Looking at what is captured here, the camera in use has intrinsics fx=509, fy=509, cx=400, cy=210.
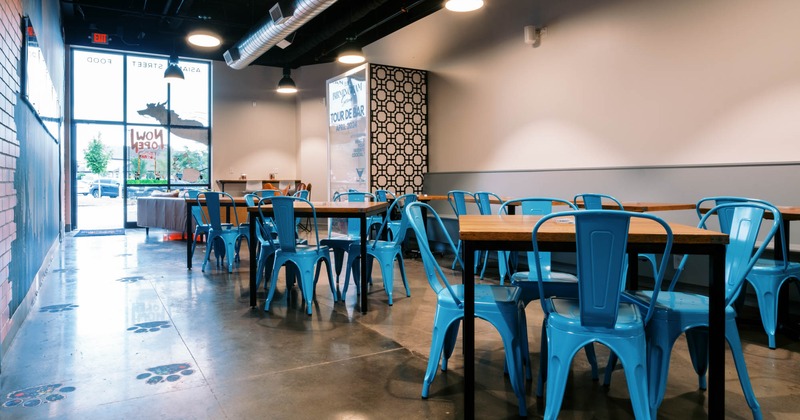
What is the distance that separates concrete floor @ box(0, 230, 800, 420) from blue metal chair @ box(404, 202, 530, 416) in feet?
0.54

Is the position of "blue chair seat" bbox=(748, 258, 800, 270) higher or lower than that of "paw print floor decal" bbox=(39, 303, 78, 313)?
higher

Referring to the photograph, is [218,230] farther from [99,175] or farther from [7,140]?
[99,175]

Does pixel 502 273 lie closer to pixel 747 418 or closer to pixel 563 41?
pixel 747 418

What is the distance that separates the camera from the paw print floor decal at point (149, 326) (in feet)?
11.4

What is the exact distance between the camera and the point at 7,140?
311 cm

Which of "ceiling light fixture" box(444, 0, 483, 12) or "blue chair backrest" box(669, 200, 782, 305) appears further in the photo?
"ceiling light fixture" box(444, 0, 483, 12)

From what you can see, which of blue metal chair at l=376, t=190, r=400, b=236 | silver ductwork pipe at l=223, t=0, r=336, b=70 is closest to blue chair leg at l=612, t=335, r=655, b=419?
blue metal chair at l=376, t=190, r=400, b=236

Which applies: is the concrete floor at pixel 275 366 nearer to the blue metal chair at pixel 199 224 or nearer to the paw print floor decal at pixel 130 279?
the paw print floor decal at pixel 130 279

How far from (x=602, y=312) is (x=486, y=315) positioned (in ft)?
1.62

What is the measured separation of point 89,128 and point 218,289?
28.1 feet

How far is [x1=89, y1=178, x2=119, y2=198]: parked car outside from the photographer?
1128 cm

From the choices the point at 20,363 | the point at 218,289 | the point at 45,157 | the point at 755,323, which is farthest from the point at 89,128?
the point at 755,323

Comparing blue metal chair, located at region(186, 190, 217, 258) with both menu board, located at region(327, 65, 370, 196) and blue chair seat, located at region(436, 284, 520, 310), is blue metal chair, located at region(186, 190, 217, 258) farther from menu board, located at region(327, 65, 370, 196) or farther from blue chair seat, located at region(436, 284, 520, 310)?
blue chair seat, located at region(436, 284, 520, 310)

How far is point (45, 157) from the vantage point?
18.7ft
